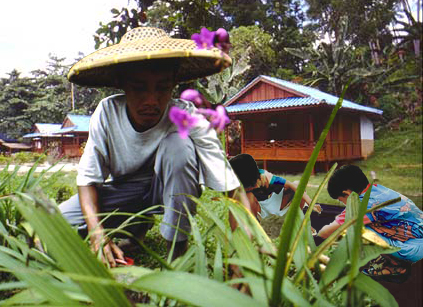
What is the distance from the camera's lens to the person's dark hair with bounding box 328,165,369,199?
1104 millimetres

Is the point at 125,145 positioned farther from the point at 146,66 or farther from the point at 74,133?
the point at 74,133

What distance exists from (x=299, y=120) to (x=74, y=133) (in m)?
1.33

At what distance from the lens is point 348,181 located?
43.9 inches

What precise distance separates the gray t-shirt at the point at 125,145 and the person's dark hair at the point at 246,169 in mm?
399

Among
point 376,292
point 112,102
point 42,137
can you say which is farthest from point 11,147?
point 376,292

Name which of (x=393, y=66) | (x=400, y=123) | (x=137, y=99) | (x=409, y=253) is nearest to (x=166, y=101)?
(x=137, y=99)

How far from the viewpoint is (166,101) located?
2.89 ft

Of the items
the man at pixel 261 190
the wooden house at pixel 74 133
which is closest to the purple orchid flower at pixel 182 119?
the man at pixel 261 190

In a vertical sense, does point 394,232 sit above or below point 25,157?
below

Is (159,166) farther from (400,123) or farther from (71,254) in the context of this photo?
(400,123)

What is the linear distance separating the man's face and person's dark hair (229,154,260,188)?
508 mm

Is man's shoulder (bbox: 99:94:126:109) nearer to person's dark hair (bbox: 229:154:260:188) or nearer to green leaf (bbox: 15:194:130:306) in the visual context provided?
person's dark hair (bbox: 229:154:260:188)

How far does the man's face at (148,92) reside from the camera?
81 cm

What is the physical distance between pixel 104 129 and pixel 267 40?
0.85m
